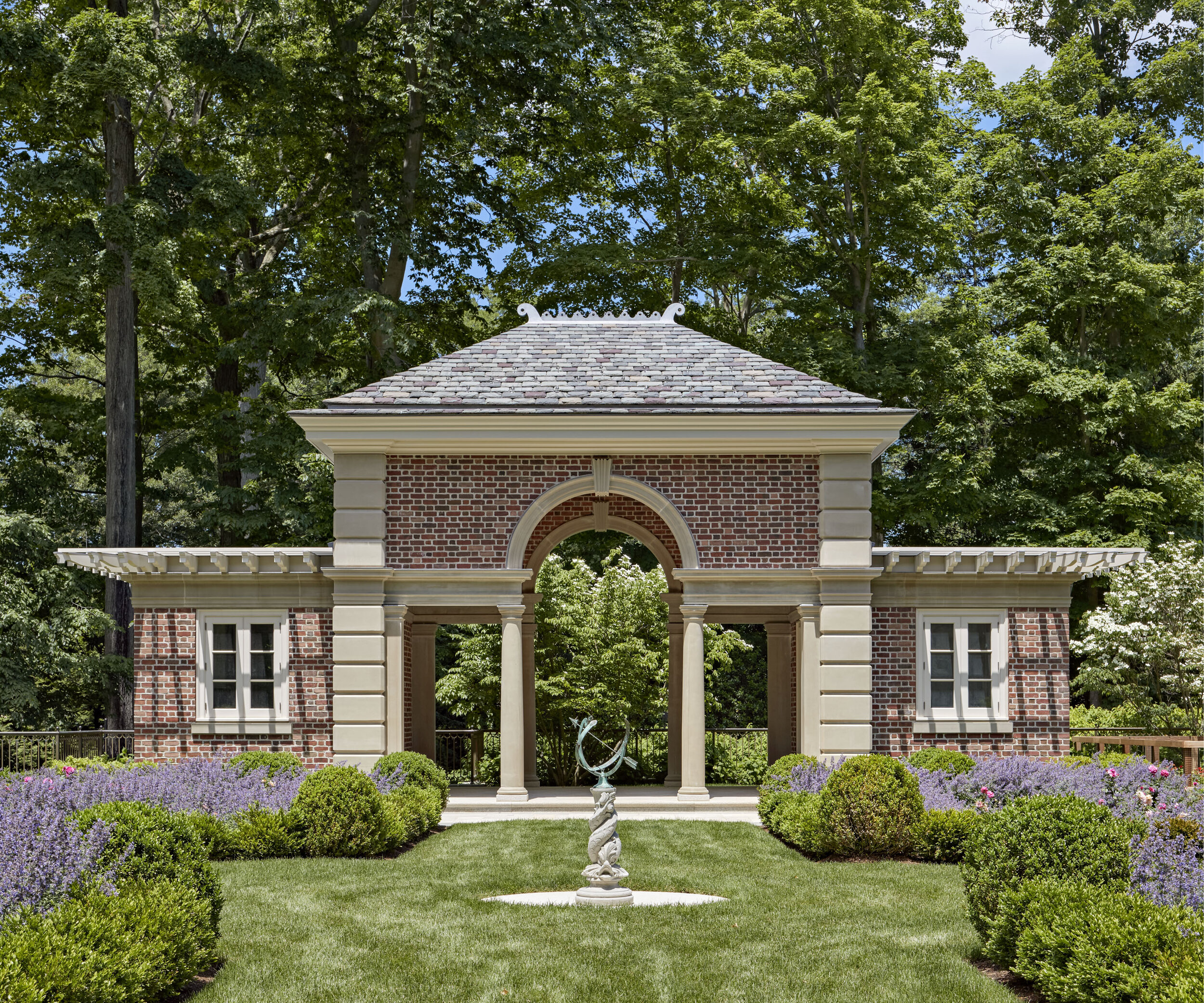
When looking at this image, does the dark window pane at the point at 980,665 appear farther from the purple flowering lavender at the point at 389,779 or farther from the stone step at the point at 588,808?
the purple flowering lavender at the point at 389,779

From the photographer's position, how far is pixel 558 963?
35.1 ft

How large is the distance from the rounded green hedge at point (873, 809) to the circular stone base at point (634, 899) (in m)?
2.94

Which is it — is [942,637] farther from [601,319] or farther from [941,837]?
[601,319]

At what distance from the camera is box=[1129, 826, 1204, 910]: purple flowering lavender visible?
1020 cm

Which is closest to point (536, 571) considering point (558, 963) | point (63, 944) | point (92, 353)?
point (558, 963)

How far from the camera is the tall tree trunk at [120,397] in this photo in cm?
2972

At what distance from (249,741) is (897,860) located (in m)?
10.7

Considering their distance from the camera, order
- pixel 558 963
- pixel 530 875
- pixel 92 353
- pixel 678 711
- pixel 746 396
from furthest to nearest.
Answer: pixel 92 353 → pixel 678 711 → pixel 746 396 → pixel 530 875 → pixel 558 963

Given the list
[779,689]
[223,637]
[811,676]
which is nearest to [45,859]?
[223,637]

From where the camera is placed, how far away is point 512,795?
21.0m

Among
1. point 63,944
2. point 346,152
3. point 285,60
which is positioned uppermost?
point 285,60

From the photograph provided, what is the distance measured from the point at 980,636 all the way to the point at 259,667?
38.5 ft

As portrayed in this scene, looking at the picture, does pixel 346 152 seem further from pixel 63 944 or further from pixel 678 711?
pixel 63 944

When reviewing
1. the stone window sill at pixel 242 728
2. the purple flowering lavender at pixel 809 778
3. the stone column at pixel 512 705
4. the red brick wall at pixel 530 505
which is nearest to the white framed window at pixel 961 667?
the red brick wall at pixel 530 505
